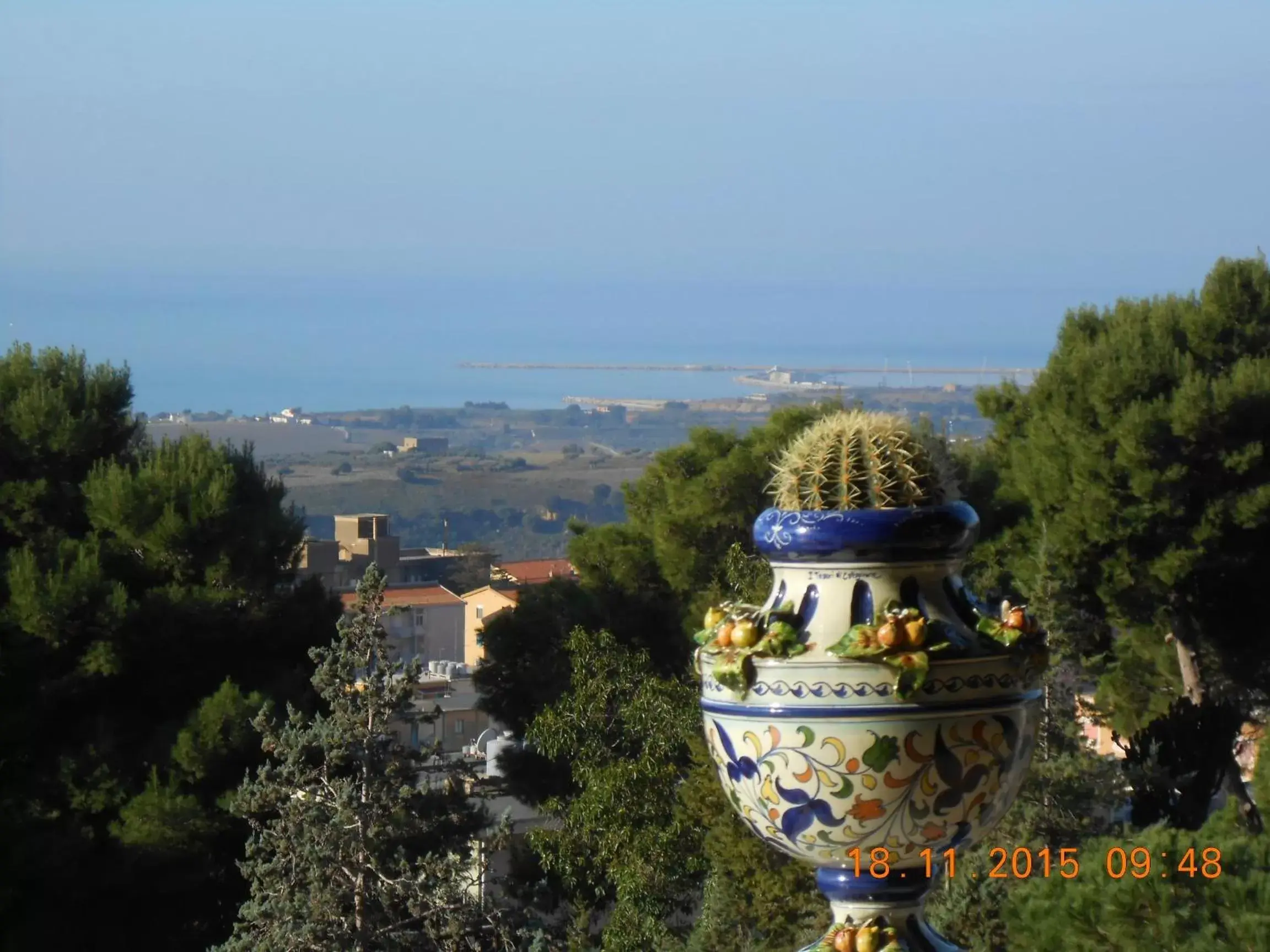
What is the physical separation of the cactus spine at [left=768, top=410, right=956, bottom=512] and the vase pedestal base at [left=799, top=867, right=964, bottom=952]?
802 mm

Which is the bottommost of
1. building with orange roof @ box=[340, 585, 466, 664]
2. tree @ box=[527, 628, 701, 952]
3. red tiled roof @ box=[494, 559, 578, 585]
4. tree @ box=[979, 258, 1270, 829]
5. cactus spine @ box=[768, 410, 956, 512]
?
building with orange roof @ box=[340, 585, 466, 664]

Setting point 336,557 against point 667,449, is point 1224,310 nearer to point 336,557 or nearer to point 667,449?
point 667,449

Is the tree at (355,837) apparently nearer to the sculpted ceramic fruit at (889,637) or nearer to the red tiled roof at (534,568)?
the sculpted ceramic fruit at (889,637)

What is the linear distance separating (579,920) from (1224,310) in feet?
31.3

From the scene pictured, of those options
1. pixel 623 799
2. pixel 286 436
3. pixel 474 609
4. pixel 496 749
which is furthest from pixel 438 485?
pixel 623 799

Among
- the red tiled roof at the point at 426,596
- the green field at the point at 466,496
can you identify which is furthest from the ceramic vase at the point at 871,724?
the green field at the point at 466,496

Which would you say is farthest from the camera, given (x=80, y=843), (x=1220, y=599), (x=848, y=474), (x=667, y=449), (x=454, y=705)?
(x=454, y=705)

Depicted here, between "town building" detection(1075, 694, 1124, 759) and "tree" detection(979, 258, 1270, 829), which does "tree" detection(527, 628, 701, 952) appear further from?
"tree" detection(979, 258, 1270, 829)

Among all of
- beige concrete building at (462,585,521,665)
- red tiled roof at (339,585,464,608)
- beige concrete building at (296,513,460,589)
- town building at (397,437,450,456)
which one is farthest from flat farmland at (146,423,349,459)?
beige concrete building at (462,585,521,665)

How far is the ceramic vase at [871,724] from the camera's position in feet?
11.0

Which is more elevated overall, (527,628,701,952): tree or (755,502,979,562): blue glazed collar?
(755,502,979,562): blue glazed collar

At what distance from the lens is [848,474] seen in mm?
3537

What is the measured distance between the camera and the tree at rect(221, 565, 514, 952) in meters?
8.88

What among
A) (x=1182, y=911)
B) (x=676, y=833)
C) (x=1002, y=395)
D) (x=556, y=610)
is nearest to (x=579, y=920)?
(x=676, y=833)
